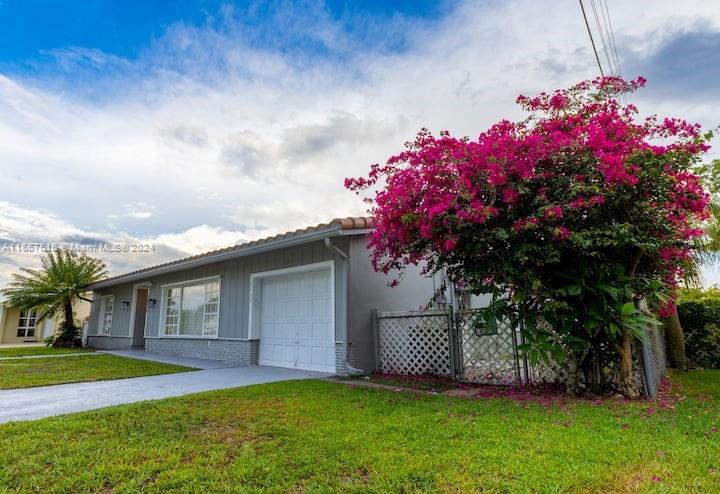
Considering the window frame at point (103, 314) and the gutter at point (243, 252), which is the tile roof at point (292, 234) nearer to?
the gutter at point (243, 252)

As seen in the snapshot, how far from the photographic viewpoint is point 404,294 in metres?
9.38

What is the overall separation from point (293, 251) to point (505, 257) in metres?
5.15

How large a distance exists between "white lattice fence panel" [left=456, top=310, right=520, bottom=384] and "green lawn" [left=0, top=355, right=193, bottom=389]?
6.00m

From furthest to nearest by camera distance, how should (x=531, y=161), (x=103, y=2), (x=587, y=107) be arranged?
(x=103, y=2) < (x=587, y=107) < (x=531, y=161)

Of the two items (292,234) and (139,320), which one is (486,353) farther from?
(139,320)

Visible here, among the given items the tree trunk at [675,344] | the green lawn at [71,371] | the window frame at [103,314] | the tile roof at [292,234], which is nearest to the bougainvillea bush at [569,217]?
the tile roof at [292,234]

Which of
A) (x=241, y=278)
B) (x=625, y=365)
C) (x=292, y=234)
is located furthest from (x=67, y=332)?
(x=625, y=365)

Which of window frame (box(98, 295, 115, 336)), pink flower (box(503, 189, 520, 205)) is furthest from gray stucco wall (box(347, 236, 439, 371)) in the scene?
window frame (box(98, 295, 115, 336))

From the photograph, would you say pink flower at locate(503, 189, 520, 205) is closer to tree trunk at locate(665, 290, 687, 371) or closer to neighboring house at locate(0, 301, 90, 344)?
tree trunk at locate(665, 290, 687, 371)

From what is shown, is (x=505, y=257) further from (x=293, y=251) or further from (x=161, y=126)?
(x=161, y=126)

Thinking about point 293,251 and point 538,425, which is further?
point 293,251

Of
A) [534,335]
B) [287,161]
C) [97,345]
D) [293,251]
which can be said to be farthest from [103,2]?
[97,345]

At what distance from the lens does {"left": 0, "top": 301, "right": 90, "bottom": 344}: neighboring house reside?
23984mm

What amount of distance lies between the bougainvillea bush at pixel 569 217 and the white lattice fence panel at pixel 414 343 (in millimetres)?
2005
